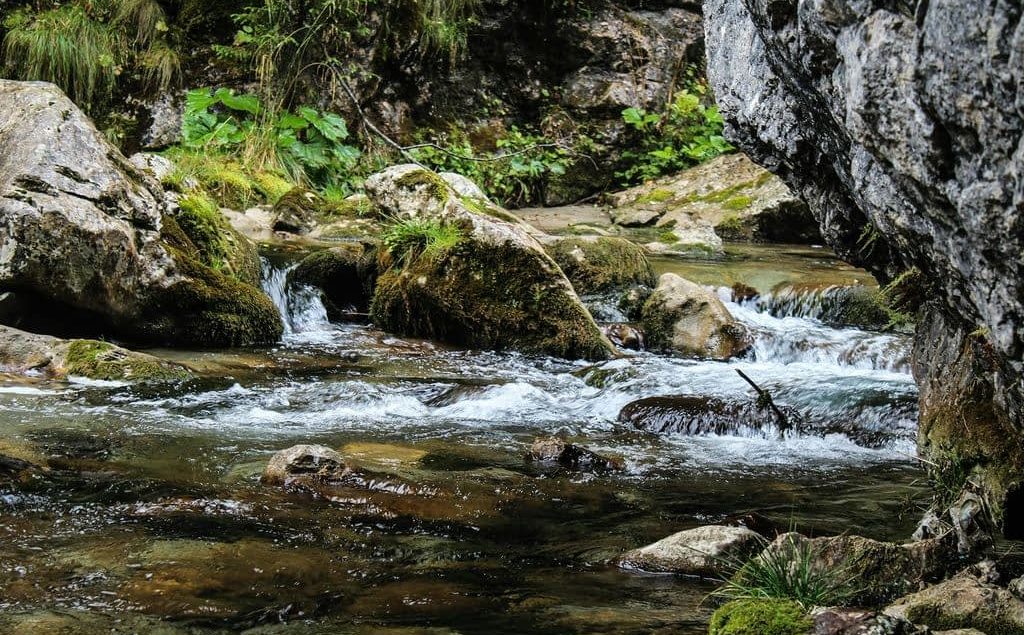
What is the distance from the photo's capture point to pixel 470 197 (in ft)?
33.4

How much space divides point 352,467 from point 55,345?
10.1 feet

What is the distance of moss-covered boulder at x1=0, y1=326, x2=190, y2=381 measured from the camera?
5.84m

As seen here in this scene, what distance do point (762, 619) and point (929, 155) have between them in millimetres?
1204

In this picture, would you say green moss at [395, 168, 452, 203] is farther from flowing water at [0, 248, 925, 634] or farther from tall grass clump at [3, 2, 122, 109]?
tall grass clump at [3, 2, 122, 109]

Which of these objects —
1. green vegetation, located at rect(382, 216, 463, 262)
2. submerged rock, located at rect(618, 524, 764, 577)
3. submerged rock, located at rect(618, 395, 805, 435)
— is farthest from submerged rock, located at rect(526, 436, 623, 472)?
green vegetation, located at rect(382, 216, 463, 262)

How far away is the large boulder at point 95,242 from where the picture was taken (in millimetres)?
6324

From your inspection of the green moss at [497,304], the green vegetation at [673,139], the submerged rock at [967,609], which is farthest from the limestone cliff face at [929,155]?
the green vegetation at [673,139]

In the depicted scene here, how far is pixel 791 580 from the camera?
99.7 inches

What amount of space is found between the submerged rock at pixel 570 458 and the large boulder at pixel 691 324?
3.32 m

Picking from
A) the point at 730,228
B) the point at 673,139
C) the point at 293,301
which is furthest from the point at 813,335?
the point at 673,139

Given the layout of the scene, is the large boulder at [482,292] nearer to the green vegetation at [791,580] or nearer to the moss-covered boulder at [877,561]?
the moss-covered boulder at [877,561]

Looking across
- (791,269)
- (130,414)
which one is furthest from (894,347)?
(130,414)

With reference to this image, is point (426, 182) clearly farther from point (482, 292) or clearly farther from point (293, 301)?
point (293, 301)

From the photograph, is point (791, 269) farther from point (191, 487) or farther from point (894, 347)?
point (191, 487)
